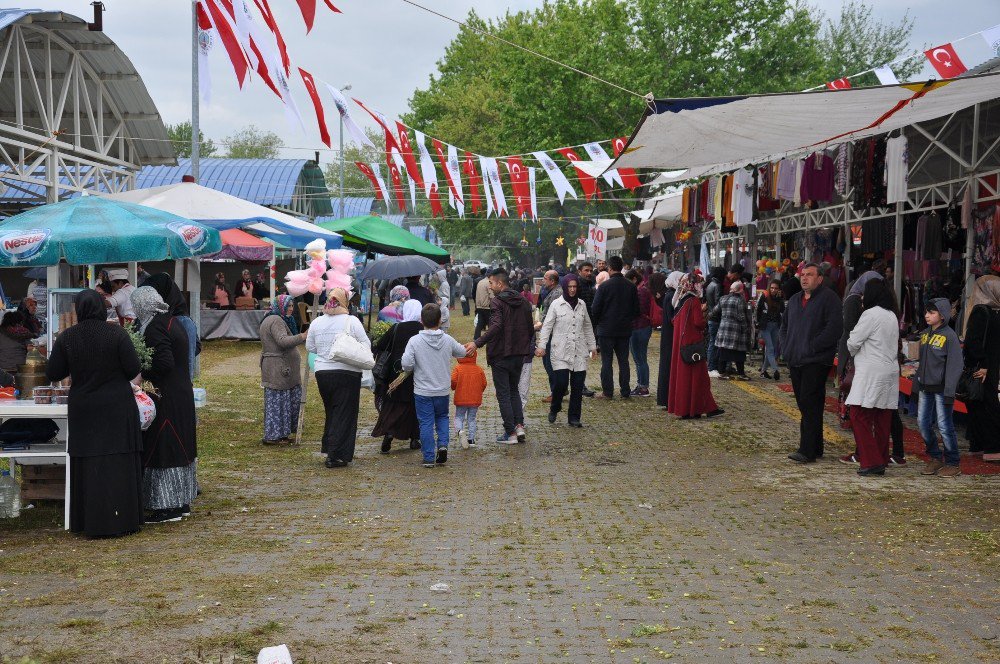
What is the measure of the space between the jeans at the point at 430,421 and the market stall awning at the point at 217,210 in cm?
402

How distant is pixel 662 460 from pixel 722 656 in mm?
5674

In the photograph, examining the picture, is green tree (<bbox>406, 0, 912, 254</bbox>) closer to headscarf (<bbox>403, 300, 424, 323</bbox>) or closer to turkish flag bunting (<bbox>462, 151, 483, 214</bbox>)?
turkish flag bunting (<bbox>462, 151, 483, 214</bbox>)

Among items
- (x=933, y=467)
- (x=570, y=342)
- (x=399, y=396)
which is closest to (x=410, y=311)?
(x=399, y=396)

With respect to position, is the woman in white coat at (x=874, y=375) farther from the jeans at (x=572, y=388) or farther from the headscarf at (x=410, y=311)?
the headscarf at (x=410, y=311)

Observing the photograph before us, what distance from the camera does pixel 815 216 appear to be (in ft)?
61.5

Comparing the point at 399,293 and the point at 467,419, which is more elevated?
the point at 399,293

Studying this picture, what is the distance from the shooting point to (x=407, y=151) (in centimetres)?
2133

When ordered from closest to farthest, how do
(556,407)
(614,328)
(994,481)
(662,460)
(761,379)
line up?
(994,481), (662,460), (556,407), (614,328), (761,379)

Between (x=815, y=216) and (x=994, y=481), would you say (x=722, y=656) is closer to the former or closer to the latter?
(x=994, y=481)

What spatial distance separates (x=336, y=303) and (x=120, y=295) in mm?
2468

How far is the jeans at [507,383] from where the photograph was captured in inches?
459

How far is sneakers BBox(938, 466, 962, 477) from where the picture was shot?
970cm

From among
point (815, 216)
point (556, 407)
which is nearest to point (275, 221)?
point (556, 407)

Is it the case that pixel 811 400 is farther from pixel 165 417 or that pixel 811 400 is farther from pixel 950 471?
pixel 165 417
